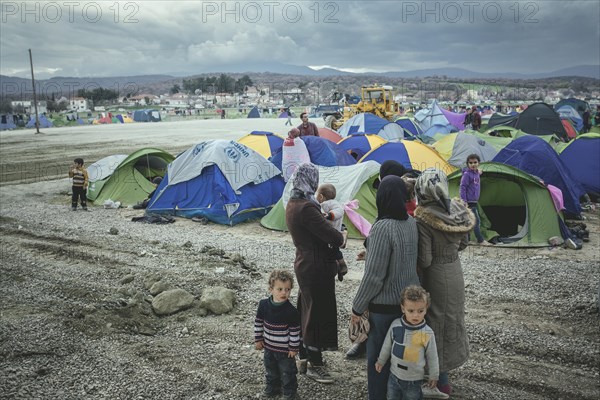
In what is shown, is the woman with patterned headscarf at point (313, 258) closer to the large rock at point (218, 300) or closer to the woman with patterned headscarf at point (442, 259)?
the woman with patterned headscarf at point (442, 259)

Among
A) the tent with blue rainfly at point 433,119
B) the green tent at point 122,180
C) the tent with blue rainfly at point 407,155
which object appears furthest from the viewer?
the tent with blue rainfly at point 433,119

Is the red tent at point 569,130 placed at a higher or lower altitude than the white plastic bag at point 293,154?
higher

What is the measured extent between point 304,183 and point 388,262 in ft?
3.24

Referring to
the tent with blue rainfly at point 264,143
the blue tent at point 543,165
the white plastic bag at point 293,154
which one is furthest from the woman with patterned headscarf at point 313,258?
the tent with blue rainfly at point 264,143

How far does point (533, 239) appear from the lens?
25.1 feet

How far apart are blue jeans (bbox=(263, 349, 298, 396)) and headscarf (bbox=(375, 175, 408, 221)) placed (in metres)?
1.40

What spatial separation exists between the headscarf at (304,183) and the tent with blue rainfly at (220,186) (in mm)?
5782

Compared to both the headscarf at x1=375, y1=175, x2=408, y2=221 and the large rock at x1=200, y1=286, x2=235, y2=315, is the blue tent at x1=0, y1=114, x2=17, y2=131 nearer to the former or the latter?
the large rock at x1=200, y1=286, x2=235, y2=315

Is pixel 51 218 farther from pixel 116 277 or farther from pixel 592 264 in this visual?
pixel 592 264

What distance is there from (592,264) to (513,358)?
3457 millimetres

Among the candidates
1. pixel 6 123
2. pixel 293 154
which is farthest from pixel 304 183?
pixel 6 123

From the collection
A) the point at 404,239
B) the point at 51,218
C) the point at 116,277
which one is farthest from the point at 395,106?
the point at 404,239

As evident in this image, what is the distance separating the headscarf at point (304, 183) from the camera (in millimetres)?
3604

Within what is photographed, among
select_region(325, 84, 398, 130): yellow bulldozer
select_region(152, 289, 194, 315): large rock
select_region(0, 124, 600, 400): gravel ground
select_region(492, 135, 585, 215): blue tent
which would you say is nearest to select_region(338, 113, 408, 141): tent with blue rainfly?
select_region(325, 84, 398, 130): yellow bulldozer
